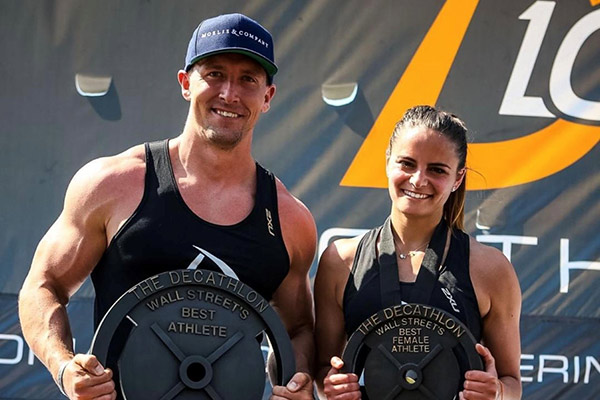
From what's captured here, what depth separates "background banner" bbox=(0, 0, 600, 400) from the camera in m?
5.41

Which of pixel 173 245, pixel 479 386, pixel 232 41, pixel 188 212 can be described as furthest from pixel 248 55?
pixel 479 386

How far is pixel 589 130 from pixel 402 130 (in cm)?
248

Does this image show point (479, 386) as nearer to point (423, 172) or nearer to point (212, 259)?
point (423, 172)

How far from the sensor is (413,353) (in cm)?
316

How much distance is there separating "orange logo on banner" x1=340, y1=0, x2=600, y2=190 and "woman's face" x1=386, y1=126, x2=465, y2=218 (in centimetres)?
214

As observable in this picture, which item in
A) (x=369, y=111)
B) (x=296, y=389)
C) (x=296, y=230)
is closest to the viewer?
(x=296, y=389)

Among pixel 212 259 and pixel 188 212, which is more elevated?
pixel 188 212

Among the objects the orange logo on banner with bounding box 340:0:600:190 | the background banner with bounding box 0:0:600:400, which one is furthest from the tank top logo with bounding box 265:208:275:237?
the orange logo on banner with bounding box 340:0:600:190

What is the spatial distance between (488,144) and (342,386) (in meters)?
2.78

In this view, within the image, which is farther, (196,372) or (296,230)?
(296,230)

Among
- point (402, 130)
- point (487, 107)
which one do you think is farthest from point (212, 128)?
point (487, 107)

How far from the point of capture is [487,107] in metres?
5.55

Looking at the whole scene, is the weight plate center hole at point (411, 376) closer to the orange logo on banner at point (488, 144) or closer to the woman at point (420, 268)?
the woman at point (420, 268)

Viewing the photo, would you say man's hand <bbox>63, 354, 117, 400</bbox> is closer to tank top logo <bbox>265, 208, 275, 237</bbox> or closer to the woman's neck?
tank top logo <bbox>265, 208, 275, 237</bbox>
